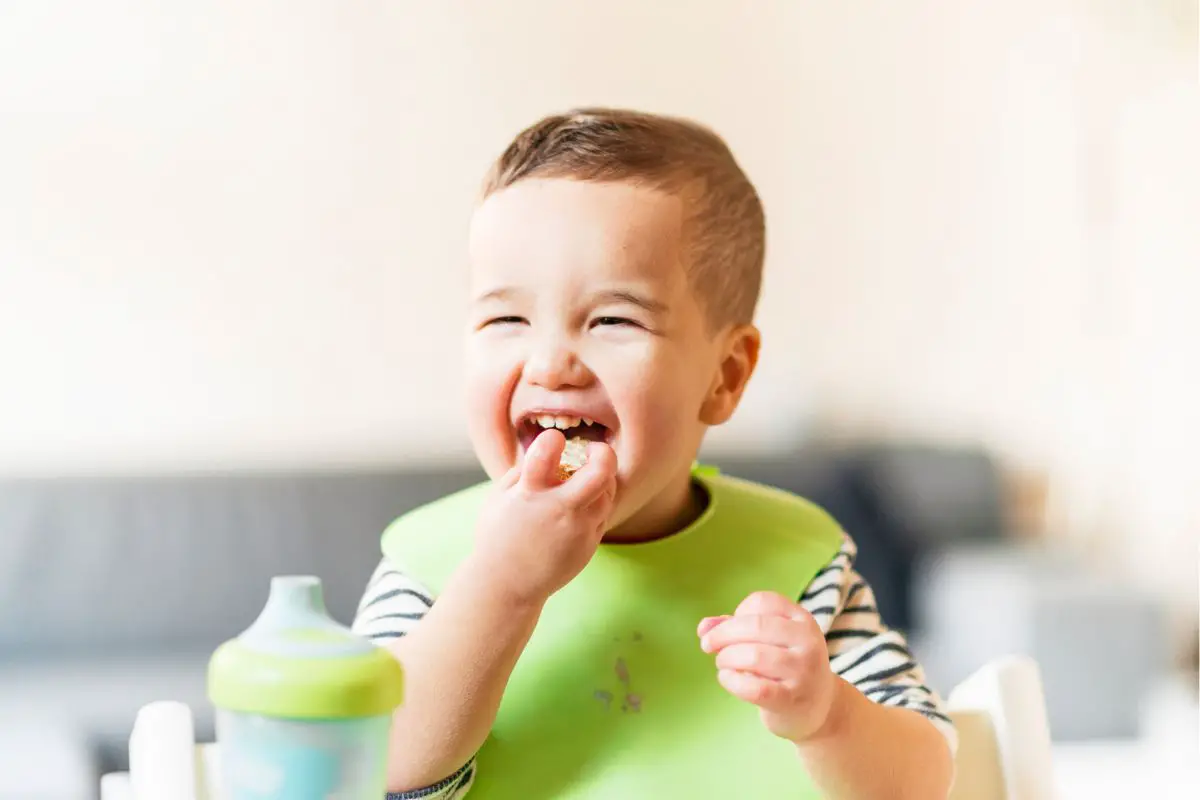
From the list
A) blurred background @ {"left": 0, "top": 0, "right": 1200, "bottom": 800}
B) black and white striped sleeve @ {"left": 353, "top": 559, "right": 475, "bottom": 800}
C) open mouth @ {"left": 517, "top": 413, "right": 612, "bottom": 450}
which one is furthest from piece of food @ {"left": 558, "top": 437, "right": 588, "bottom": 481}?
blurred background @ {"left": 0, "top": 0, "right": 1200, "bottom": 800}

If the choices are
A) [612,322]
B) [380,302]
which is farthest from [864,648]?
[380,302]

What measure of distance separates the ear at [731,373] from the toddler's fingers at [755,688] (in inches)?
9.2

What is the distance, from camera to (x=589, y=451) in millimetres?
642

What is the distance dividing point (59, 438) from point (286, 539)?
1.08 ft

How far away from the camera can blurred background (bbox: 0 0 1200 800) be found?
1544 mm

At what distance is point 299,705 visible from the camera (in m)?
0.39

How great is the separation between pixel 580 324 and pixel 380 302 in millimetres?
1007

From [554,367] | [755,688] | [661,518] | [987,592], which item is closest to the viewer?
[755,688]

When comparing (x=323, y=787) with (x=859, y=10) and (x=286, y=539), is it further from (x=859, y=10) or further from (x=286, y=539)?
(x=859, y=10)

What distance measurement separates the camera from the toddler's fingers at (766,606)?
0.56 metres

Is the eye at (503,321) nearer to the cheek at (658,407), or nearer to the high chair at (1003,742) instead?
the cheek at (658,407)

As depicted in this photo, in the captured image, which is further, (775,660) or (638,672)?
(638,672)

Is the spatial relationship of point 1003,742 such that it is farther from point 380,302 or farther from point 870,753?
point 380,302

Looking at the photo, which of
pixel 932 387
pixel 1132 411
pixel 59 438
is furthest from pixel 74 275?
pixel 1132 411
